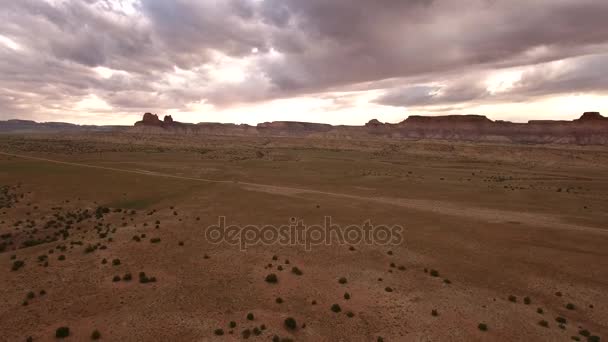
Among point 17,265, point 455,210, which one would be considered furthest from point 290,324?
point 455,210

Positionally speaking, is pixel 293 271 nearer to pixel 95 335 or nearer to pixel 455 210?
pixel 95 335

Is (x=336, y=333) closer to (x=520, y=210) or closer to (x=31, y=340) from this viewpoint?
(x=31, y=340)

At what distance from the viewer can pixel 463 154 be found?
5325 inches

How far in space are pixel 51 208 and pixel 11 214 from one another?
3713 millimetres

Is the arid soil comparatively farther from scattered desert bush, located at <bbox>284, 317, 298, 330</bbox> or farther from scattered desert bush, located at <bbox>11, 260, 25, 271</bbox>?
scattered desert bush, located at <bbox>11, 260, 25, 271</bbox>

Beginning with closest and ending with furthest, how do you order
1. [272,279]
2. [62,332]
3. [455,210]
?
1. [62,332]
2. [272,279]
3. [455,210]

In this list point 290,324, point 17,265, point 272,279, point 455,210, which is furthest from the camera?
point 455,210

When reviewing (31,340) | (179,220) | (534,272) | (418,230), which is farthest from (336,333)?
(179,220)

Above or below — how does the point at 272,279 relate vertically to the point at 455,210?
above

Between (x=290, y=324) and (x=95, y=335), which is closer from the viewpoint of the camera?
(x=95, y=335)

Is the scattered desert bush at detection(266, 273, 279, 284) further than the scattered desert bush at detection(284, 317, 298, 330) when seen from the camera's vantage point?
Yes

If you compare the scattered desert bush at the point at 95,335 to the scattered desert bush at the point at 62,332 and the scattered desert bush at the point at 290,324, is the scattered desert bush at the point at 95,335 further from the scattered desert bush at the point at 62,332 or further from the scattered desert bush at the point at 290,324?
the scattered desert bush at the point at 290,324

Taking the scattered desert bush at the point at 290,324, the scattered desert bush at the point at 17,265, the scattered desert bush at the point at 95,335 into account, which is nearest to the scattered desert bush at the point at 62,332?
the scattered desert bush at the point at 95,335

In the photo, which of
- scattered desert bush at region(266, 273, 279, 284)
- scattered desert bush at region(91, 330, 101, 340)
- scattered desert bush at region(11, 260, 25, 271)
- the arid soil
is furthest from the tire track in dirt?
scattered desert bush at region(91, 330, 101, 340)
